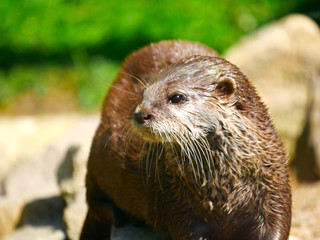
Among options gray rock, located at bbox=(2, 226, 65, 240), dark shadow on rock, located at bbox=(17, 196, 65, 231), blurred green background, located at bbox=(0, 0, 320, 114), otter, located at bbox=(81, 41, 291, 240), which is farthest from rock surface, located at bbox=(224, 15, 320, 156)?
otter, located at bbox=(81, 41, 291, 240)

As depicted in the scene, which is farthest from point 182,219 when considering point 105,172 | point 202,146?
point 105,172

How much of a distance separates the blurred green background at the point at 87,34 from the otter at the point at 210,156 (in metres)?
3.53

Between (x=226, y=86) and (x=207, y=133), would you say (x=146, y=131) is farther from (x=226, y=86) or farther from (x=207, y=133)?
(x=226, y=86)

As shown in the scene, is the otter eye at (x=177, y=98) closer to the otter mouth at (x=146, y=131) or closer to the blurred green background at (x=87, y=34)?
the otter mouth at (x=146, y=131)

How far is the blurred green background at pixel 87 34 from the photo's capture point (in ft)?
20.6

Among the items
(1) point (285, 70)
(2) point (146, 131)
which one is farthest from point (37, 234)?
(1) point (285, 70)

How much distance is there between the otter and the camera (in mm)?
2438

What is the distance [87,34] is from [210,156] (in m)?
4.39

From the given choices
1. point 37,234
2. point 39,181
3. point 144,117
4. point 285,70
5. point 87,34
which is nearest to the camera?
point 144,117

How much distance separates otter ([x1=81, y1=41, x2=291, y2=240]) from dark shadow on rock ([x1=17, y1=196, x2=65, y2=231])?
1.46m

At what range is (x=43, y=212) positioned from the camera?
417 centimetres

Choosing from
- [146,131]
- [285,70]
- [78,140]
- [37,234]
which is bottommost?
[37,234]

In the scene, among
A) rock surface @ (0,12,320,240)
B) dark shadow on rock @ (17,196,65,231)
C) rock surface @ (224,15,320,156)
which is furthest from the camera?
rock surface @ (224,15,320,156)

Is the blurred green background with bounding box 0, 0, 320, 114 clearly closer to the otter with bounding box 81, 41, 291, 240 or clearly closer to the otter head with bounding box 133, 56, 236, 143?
the otter with bounding box 81, 41, 291, 240
